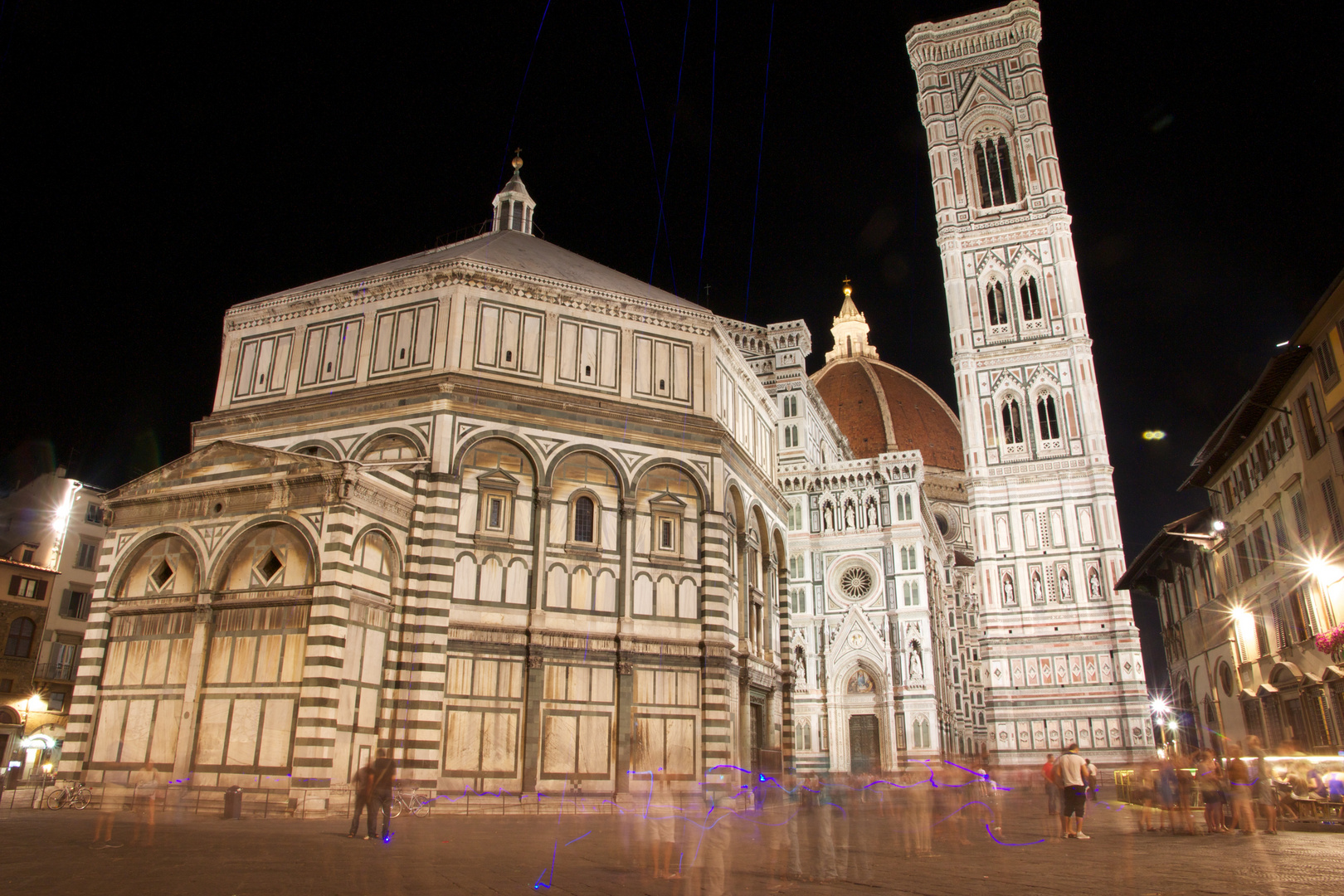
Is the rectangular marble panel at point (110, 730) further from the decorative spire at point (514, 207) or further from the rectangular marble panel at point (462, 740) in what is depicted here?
the decorative spire at point (514, 207)

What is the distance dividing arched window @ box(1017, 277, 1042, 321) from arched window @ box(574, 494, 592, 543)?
43259 mm

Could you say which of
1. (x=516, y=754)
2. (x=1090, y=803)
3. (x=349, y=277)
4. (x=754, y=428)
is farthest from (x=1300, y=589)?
(x=349, y=277)

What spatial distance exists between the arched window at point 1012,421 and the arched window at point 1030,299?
5.89m

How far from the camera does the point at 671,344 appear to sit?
27344 mm

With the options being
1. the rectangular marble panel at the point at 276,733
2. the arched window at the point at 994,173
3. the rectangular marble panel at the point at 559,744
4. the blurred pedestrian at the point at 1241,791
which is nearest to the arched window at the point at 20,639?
the rectangular marble panel at the point at 276,733

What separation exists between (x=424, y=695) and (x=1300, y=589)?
2178cm

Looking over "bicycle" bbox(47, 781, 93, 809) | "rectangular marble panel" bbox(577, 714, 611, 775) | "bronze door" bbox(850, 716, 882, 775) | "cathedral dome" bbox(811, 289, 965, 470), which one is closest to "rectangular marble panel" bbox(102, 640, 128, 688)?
"bicycle" bbox(47, 781, 93, 809)

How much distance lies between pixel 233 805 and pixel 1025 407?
50123 millimetres

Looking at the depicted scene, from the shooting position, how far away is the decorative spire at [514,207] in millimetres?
34656

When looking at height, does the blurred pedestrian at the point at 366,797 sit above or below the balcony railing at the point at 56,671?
below

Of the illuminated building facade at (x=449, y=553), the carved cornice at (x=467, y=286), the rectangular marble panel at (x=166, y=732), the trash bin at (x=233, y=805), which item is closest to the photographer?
the trash bin at (x=233, y=805)

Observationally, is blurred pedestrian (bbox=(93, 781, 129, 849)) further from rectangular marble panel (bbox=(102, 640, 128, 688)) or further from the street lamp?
the street lamp

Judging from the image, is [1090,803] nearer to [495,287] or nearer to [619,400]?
[619,400]

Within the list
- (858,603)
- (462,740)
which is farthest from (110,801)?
(858,603)
